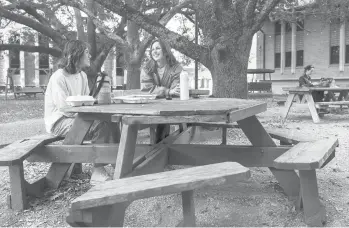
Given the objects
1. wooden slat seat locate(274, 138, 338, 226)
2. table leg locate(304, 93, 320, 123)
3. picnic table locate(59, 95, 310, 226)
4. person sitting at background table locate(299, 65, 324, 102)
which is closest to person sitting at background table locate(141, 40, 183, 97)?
picnic table locate(59, 95, 310, 226)

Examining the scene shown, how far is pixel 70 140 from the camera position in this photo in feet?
11.5

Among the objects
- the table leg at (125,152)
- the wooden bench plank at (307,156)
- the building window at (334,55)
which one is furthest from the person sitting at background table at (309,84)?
the building window at (334,55)

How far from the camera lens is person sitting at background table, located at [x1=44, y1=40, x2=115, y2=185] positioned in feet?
12.7

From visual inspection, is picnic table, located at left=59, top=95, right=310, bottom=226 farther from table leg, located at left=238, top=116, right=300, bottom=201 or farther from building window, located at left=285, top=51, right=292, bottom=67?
building window, located at left=285, top=51, right=292, bottom=67

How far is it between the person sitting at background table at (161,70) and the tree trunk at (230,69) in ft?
6.73

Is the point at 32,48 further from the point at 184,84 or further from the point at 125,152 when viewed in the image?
the point at 125,152

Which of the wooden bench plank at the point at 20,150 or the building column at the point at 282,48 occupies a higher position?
the building column at the point at 282,48

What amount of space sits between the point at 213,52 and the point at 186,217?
16.2 ft

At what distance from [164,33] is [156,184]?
17.4 feet

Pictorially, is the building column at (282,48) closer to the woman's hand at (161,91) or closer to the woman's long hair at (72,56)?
the woman's hand at (161,91)

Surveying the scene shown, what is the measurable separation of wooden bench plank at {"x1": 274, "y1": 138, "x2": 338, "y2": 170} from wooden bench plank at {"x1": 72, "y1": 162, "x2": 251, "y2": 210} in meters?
0.44

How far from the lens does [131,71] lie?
13727 millimetres

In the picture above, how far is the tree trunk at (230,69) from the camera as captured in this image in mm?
7009

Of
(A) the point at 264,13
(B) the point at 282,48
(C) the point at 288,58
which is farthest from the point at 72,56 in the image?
(C) the point at 288,58
